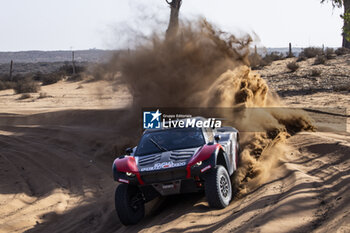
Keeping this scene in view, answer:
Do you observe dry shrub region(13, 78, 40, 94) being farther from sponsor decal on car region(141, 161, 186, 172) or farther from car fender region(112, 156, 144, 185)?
sponsor decal on car region(141, 161, 186, 172)

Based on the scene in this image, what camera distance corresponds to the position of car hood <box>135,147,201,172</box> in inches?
292

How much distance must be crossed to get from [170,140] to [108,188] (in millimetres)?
3377

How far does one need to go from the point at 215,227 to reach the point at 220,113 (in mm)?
6884

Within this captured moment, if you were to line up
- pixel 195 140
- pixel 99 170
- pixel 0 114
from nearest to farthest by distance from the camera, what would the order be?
pixel 195 140 → pixel 99 170 → pixel 0 114

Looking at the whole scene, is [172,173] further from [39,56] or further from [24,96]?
[39,56]

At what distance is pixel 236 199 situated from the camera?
7965 millimetres

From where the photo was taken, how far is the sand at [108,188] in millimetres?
6258

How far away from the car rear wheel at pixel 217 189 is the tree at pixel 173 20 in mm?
9656

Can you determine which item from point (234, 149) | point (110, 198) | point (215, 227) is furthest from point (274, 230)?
point (110, 198)

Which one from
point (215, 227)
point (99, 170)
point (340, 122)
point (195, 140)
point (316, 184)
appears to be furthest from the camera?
point (340, 122)

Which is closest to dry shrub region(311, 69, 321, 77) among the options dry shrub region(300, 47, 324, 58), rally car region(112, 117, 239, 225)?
dry shrub region(300, 47, 324, 58)

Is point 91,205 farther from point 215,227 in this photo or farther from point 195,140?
point 215,227

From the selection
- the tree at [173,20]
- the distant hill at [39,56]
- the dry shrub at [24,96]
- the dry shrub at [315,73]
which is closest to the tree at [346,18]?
the dry shrub at [315,73]

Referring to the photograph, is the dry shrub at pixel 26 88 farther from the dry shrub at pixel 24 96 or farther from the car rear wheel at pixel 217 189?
the car rear wheel at pixel 217 189
